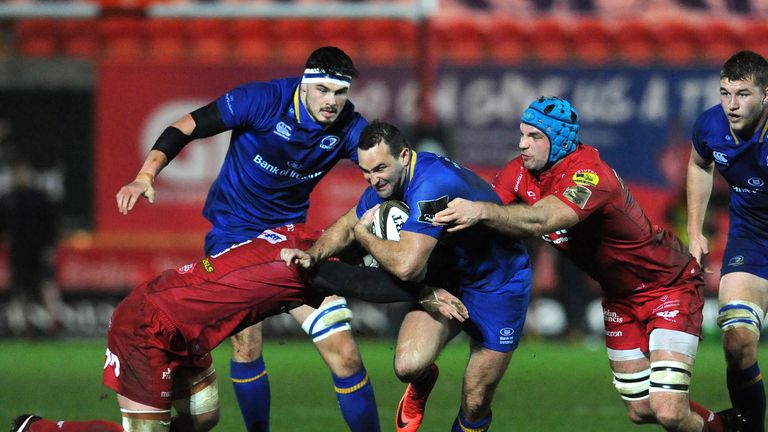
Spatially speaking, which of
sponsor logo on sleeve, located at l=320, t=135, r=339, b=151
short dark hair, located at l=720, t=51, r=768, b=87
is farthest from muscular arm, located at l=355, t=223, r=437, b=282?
short dark hair, located at l=720, t=51, r=768, b=87

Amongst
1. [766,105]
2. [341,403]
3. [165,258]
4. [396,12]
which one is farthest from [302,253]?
[165,258]

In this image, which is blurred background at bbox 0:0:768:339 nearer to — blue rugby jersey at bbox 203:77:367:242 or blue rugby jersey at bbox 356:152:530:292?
blue rugby jersey at bbox 203:77:367:242

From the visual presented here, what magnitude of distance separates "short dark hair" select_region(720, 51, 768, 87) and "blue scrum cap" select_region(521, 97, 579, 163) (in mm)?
984

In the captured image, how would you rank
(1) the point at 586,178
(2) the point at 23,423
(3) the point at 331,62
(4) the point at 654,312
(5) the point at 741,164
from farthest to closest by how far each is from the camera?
(3) the point at 331,62 → (5) the point at 741,164 → (4) the point at 654,312 → (1) the point at 586,178 → (2) the point at 23,423

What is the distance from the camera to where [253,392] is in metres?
7.56

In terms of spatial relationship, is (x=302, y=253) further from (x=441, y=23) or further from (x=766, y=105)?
(x=441, y=23)

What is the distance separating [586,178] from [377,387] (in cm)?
487

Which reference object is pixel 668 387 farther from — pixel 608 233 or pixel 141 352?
pixel 141 352

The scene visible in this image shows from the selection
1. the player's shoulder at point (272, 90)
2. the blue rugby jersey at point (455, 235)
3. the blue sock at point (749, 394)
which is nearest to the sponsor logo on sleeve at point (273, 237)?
the blue rugby jersey at point (455, 235)

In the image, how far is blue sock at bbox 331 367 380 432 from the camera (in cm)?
704

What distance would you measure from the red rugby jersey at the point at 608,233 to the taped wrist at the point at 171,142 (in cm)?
194

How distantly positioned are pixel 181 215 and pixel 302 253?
10.2 meters

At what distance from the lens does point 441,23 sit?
17078 mm

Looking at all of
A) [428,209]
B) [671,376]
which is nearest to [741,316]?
[671,376]
